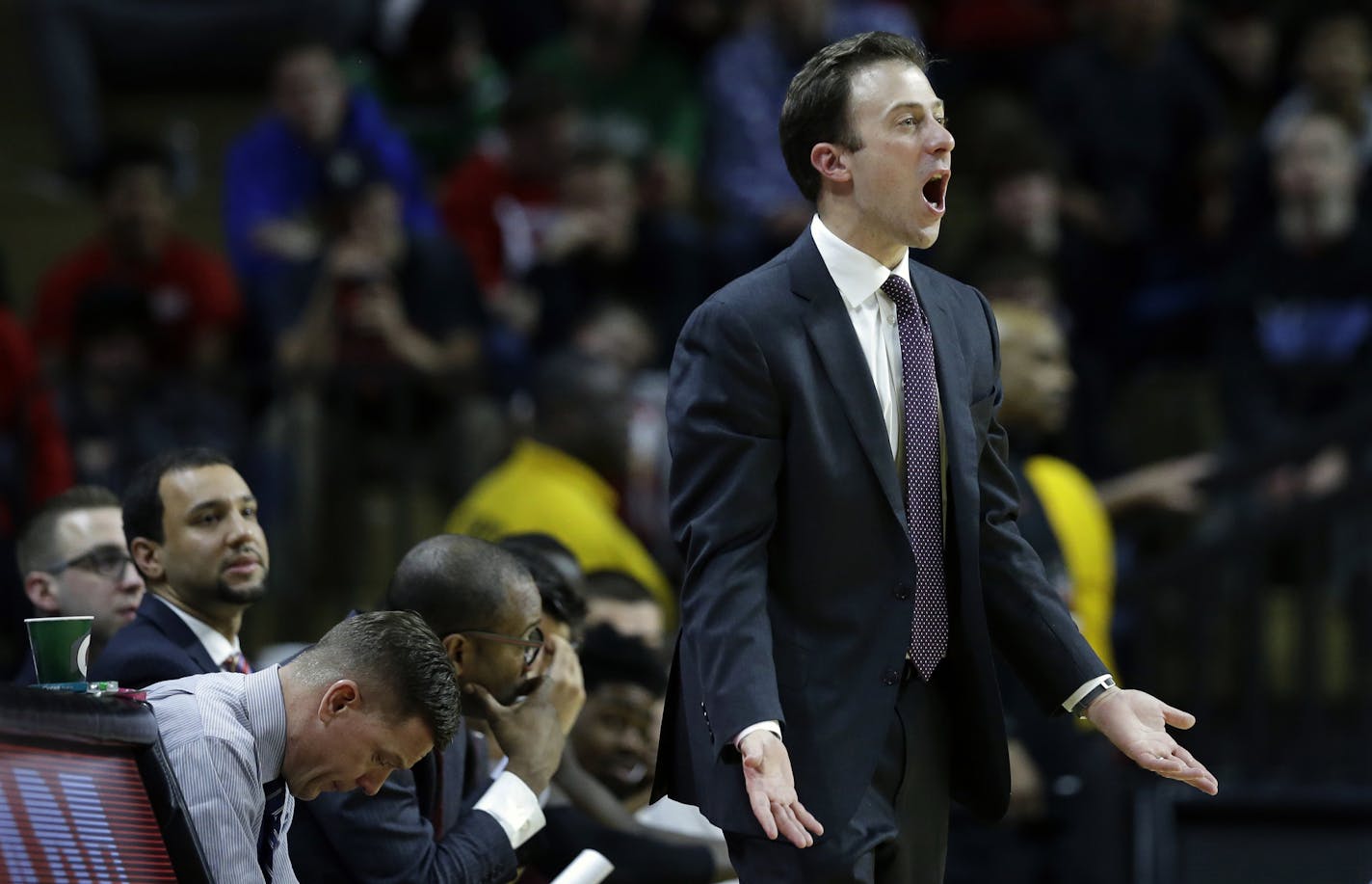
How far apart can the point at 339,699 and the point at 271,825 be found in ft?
0.87

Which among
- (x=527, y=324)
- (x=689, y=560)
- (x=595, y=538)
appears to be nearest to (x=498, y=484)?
(x=595, y=538)

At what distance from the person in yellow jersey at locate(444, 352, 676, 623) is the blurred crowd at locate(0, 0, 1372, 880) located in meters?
0.02

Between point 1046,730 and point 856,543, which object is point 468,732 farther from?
point 1046,730

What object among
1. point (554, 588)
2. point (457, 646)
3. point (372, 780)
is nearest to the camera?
point (372, 780)

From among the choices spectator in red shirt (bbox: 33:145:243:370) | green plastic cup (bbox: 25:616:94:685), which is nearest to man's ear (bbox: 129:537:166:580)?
green plastic cup (bbox: 25:616:94:685)

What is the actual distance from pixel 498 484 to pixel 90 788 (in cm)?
355

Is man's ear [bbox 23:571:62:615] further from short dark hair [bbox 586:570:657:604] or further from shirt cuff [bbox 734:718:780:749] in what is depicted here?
shirt cuff [bbox 734:718:780:749]

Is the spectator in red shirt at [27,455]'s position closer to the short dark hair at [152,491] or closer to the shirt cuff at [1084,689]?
the short dark hair at [152,491]

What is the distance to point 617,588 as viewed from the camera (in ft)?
18.9

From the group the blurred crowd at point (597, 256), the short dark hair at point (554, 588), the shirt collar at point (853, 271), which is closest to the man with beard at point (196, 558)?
the short dark hair at point (554, 588)

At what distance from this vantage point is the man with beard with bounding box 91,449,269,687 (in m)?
4.41

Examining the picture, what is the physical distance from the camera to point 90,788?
3445 millimetres

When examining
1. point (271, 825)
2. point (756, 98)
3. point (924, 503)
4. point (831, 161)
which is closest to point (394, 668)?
point (271, 825)

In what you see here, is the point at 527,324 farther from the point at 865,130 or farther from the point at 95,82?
the point at 865,130
